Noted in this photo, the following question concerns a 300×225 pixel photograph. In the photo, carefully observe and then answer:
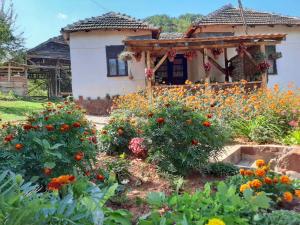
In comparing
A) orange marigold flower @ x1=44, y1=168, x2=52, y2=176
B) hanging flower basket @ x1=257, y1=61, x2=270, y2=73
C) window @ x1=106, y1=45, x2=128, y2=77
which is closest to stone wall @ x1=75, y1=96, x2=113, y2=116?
window @ x1=106, y1=45, x2=128, y2=77

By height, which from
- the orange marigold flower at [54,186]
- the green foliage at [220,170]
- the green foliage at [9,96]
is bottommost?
the green foliage at [220,170]

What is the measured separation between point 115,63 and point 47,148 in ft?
42.1

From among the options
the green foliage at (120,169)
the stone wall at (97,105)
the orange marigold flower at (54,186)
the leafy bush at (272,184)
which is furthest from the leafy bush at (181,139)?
the stone wall at (97,105)

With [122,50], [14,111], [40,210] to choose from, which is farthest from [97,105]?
[40,210]

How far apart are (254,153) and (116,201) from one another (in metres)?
3.62

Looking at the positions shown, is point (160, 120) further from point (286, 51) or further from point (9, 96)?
point (9, 96)

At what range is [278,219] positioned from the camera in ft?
8.38

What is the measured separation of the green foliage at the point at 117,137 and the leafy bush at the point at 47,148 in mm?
1454

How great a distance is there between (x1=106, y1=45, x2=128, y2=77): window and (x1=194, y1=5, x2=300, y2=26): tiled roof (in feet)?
12.1

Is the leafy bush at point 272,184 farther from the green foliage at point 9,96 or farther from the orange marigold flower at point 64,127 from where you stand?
the green foliage at point 9,96

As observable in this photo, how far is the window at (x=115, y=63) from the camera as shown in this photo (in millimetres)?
15742

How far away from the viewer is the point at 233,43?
12.0 meters

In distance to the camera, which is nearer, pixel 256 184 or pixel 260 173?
pixel 256 184

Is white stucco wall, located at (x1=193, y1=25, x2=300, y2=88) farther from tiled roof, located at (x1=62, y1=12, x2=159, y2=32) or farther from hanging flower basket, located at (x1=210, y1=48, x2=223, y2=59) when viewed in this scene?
tiled roof, located at (x1=62, y1=12, x2=159, y2=32)
